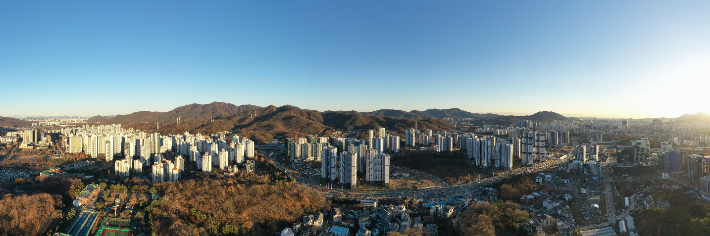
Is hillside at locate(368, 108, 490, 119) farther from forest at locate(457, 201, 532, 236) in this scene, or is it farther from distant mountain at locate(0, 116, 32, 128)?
forest at locate(457, 201, 532, 236)

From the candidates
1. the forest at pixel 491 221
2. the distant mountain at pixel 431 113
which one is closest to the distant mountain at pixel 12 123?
the distant mountain at pixel 431 113

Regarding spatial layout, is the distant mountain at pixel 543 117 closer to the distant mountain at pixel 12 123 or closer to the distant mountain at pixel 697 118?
the distant mountain at pixel 697 118

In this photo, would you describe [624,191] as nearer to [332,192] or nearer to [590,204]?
[590,204]

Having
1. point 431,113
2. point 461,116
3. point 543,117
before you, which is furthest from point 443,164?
point 431,113

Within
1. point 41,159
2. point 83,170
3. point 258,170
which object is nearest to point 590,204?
point 258,170

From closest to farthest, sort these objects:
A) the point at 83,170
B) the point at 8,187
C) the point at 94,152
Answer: the point at 8,187
the point at 83,170
the point at 94,152

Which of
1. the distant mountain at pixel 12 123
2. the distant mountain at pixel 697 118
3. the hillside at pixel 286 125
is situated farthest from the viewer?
the distant mountain at pixel 12 123
